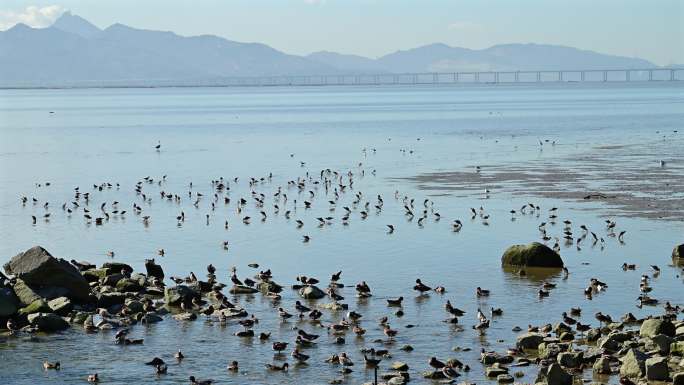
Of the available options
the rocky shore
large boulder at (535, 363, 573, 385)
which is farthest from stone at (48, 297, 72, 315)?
large boulder at (535, 363, 573, 385)

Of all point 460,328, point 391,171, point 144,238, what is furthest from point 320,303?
point 391,171

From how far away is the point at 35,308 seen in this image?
27.7 metres

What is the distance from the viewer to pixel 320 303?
29406 millimetres

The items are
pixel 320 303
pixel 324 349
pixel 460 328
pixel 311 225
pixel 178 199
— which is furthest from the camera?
pixel 178 199

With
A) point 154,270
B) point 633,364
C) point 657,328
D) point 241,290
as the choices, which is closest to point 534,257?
point 241,290

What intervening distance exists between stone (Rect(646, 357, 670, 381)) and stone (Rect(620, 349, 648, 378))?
220mm

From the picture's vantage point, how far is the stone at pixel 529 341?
78.1 feet

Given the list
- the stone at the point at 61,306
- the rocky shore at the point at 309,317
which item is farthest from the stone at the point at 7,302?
the stone at the point at 61,306

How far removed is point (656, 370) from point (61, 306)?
15.2 metres

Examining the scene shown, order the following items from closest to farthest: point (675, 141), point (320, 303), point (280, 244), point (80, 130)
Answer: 1. point (320, 303)
2. point (280, 244)
3. point (675, 141)
4. point (80, 130)

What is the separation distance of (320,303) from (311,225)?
15015 millimetres

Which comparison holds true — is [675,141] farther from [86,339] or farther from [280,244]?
[86,339]

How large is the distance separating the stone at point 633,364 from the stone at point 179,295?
12.4m

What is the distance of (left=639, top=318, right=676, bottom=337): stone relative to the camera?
23.9 m
